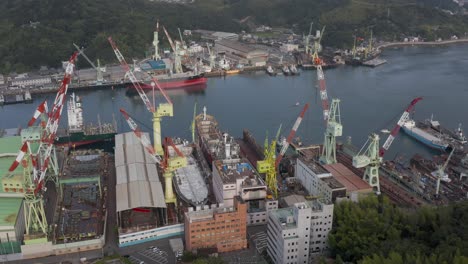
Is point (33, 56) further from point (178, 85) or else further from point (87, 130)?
point (87, 130)

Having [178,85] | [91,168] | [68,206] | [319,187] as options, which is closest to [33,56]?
[178,85]

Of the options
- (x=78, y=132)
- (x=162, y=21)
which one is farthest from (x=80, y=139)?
(x=162, y=21)

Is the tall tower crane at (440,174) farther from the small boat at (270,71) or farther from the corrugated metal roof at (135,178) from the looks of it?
the small boat at (270,71)

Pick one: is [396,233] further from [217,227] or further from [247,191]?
[247,191]

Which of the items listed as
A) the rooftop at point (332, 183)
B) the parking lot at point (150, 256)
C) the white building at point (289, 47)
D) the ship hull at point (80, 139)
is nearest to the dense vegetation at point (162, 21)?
the white building at point (289, 47)

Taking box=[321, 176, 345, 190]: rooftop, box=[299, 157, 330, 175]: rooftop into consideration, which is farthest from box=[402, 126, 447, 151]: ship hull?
box=[321, 176, 345, 190]: rooftop

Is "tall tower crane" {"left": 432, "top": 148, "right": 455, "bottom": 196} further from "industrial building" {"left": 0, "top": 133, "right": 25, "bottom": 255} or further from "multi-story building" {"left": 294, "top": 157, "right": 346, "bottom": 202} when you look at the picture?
"industrial building" {"left": 0, "top": 133, "right": 25, "bottom": 255}

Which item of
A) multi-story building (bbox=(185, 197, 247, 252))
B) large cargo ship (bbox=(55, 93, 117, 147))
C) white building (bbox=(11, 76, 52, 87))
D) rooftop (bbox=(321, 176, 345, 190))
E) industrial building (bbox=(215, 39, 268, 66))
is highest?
industrial building (bbox=(215, 39, 268, 66))
